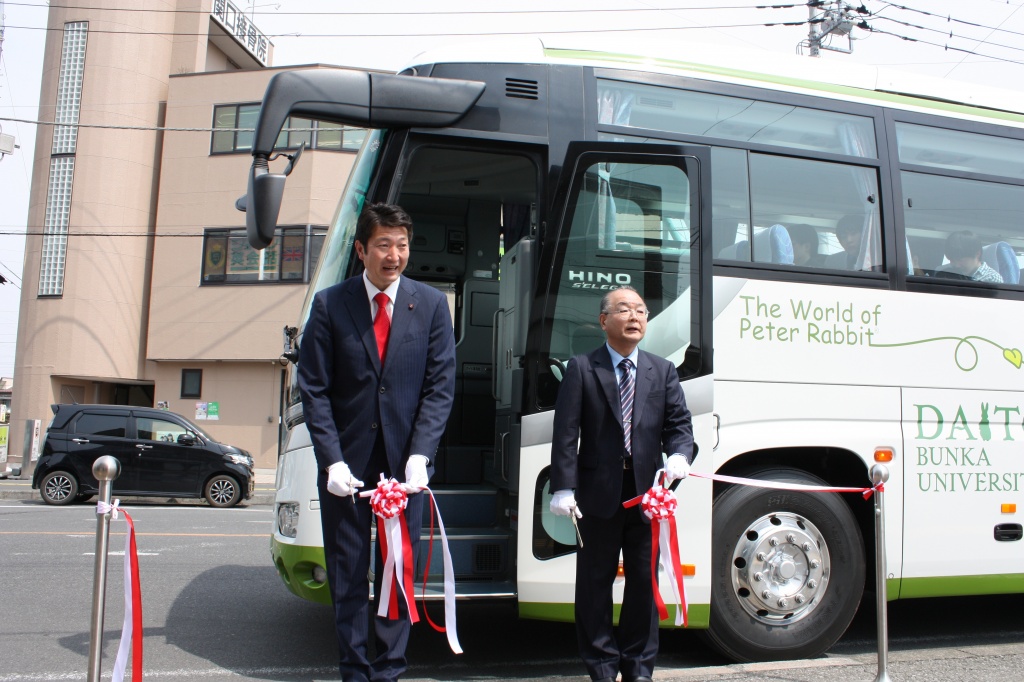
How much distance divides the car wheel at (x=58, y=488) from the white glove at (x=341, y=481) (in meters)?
14.5

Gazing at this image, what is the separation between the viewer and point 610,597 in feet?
14.3

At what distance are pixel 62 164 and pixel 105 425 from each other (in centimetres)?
1406

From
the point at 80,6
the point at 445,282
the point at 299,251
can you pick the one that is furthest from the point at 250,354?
the point at 445,282

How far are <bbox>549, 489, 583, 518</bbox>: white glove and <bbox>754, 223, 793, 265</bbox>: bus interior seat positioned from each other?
2003 mm

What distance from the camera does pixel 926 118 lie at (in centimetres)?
588

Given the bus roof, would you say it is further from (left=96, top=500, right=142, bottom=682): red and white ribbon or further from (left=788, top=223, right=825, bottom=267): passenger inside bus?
(left=96, top=500, right=142, bottom=682): red and white ribbon

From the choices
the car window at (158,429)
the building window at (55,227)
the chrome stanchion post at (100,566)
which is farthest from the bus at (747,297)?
the building window at (55,227)

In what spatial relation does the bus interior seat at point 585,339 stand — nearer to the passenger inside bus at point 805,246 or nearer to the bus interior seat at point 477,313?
the passenger inside bus at point 805,246

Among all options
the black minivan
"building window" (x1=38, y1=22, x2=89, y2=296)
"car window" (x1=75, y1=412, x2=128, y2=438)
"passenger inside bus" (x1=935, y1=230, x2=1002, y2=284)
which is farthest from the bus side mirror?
"building window" (x1=38, y1=22, x2=89, y2=296)

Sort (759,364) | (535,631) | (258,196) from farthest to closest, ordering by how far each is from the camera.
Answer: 1. (535,631)
2. (759,364)
3. (258,196)

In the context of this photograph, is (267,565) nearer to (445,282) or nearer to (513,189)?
(445,282)

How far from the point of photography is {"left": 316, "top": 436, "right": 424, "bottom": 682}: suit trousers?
370 centimetres

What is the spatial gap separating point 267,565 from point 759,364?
19.0 ft

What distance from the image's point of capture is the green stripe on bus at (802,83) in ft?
17.5
